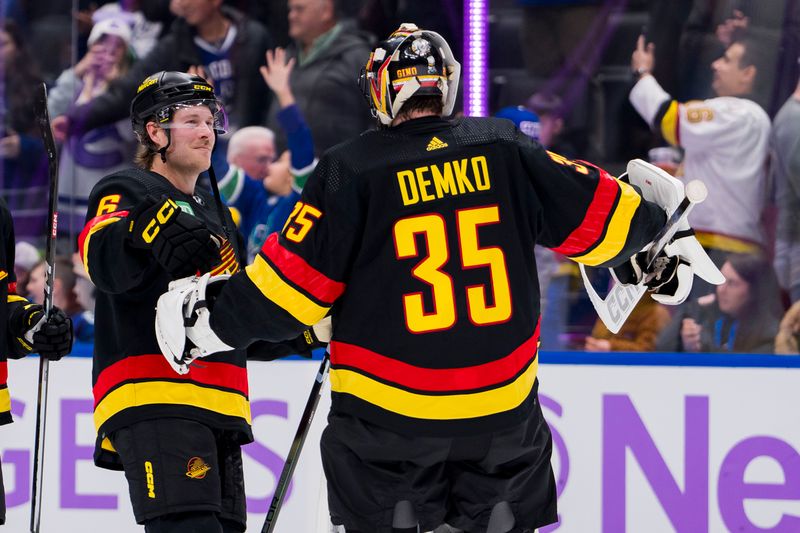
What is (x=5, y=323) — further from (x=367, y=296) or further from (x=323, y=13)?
(x=323, y=13)

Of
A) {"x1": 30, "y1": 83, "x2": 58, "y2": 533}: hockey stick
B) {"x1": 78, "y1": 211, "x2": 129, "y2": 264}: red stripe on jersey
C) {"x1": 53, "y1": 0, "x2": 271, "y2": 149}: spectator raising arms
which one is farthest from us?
{"x1": 53, "y1": 0, "x2": 271, "y2": 149}: spectator raising arms

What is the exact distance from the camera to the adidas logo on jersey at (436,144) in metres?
2.18

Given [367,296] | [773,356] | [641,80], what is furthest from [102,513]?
[641,80]

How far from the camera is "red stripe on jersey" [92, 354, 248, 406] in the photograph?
2.54m

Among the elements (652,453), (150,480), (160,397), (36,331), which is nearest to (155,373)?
(160,397)

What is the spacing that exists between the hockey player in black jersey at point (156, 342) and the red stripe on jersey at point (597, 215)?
74 centimetres

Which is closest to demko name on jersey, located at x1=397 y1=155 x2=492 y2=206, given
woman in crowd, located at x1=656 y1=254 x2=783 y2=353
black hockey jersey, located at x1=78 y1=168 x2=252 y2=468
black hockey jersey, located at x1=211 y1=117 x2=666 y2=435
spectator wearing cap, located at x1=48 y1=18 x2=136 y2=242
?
black hockey jersey, located at x1=211 y1=117 x2=666 y2=435

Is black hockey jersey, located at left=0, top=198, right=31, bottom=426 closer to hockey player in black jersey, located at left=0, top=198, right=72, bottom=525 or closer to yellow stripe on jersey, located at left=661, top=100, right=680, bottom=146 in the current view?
hockey player in black jersey, located at left=0, top=198, right=72, bottom=525

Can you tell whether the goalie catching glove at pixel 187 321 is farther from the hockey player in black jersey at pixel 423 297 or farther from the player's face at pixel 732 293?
the player's face at pixel 732 293

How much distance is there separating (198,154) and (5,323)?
2.02 ft

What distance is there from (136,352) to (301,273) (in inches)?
22.2

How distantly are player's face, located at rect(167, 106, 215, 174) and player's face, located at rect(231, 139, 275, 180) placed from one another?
179 cm

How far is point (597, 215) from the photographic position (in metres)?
2.28

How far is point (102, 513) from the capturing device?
363 centimetres
